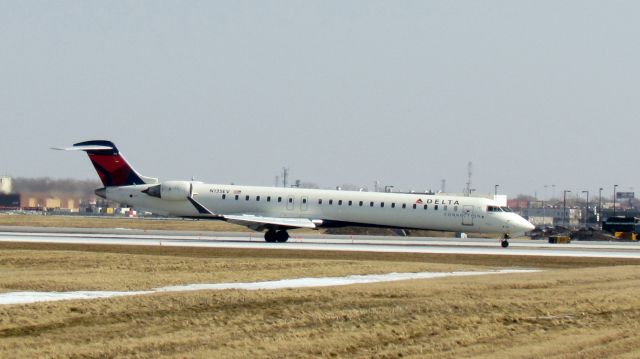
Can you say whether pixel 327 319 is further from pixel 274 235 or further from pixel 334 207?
pixel 334 207

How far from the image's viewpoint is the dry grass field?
1581 centimetres

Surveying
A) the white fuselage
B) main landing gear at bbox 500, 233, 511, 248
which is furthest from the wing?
main landing gear at bbox 500, 233, 511, 248

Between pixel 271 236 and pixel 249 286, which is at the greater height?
pixel 271 236

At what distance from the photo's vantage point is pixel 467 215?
182ft

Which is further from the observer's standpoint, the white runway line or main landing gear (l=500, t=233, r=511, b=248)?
main landing gear (l=500, t=233, r=511, b=248)

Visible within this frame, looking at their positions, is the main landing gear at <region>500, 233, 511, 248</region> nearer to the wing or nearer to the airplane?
the airplane

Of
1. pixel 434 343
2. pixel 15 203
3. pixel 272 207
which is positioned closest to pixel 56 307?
pixel 434 343

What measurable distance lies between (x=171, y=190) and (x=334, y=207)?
28.4 feet

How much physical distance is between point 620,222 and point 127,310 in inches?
3354

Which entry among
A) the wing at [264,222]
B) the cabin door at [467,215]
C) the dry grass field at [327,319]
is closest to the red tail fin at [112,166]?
the wing at [264,222]

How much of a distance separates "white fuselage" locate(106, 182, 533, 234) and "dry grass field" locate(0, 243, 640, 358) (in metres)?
26.0

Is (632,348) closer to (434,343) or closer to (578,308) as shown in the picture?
(434,343)

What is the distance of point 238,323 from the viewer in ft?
59.5

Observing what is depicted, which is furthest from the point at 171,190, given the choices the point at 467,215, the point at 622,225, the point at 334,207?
Result: the point at 622,225
